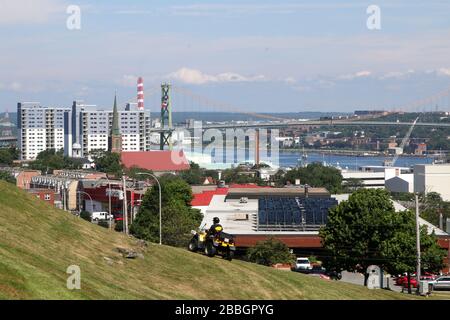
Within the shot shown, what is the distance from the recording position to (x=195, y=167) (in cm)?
17100

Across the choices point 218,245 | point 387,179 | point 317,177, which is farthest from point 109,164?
point 218,245

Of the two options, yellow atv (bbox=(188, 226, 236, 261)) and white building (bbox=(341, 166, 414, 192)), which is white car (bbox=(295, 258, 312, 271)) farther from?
white building (bbox=(341, 166, 414, 192))

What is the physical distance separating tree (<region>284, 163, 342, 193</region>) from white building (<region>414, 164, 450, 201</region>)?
11.4m

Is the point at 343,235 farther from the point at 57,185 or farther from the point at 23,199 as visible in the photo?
the point at 57,185

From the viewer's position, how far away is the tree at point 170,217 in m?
52.4

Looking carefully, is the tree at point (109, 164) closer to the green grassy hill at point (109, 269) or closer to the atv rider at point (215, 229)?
the green grassy hill at point (109, 269)

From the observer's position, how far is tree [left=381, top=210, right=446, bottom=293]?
40.3 meters

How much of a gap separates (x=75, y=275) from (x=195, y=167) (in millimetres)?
151170

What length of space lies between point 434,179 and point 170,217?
91.1 metres

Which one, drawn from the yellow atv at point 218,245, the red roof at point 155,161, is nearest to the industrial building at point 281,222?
the yellow atv at point 218,245

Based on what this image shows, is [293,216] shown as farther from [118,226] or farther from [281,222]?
[118,226]

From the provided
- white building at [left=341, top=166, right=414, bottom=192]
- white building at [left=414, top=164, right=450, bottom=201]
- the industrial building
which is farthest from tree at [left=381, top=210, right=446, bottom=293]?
white building at [left=341, top=166, right=414, bottom=192]

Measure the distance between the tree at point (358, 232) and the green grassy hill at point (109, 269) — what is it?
44.7 feet
